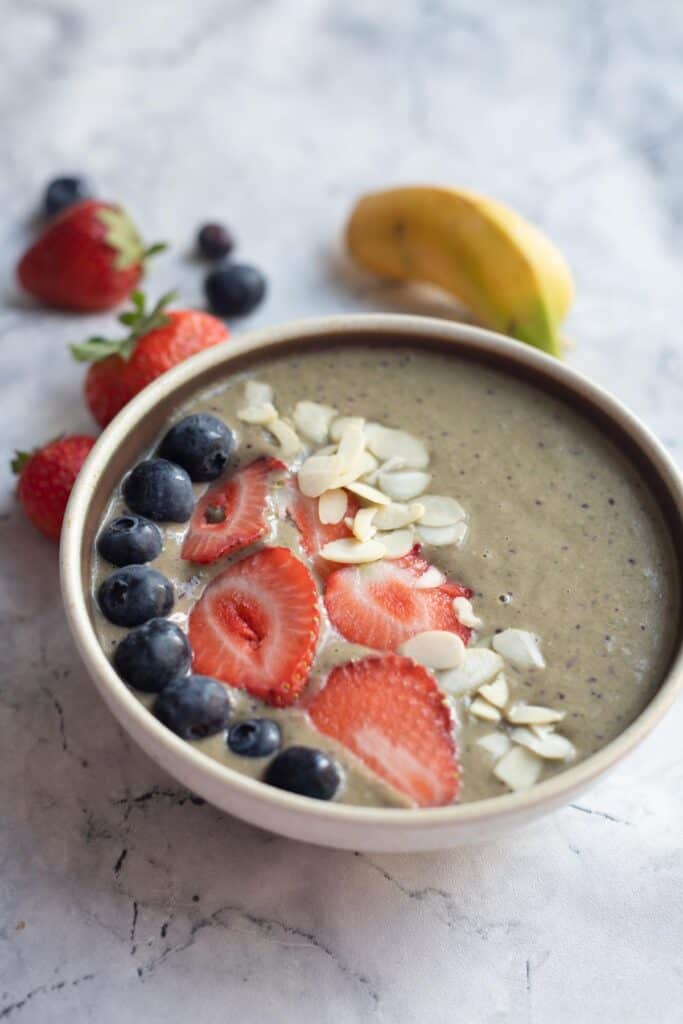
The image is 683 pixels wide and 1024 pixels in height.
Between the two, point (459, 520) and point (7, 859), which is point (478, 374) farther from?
point (7, 859)

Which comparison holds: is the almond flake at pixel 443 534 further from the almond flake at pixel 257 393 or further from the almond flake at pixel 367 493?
the almond flake at pixel 257 393

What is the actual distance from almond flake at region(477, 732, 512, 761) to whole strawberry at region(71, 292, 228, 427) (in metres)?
0.79

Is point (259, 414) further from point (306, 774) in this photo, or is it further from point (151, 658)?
point (306, 774)

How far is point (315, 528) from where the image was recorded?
148 centimetres

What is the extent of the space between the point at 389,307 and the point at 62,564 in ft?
3.14

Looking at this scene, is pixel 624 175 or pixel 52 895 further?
pixel 624 175

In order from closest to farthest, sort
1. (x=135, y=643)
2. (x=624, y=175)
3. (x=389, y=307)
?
(x=135, y=643)
(x=389, y=307)
(x=624, y=175)

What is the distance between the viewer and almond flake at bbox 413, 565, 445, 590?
1.41m

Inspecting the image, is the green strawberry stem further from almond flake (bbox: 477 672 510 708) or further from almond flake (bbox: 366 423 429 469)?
almond flake (bbox: 477 672 510 708)

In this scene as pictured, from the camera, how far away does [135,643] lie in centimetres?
130

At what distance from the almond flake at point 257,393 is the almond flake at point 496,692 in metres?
0.53

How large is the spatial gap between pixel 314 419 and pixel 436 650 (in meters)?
0.41

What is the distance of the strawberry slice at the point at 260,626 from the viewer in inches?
51.7

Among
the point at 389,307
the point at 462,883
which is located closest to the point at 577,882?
the point at 462,883
